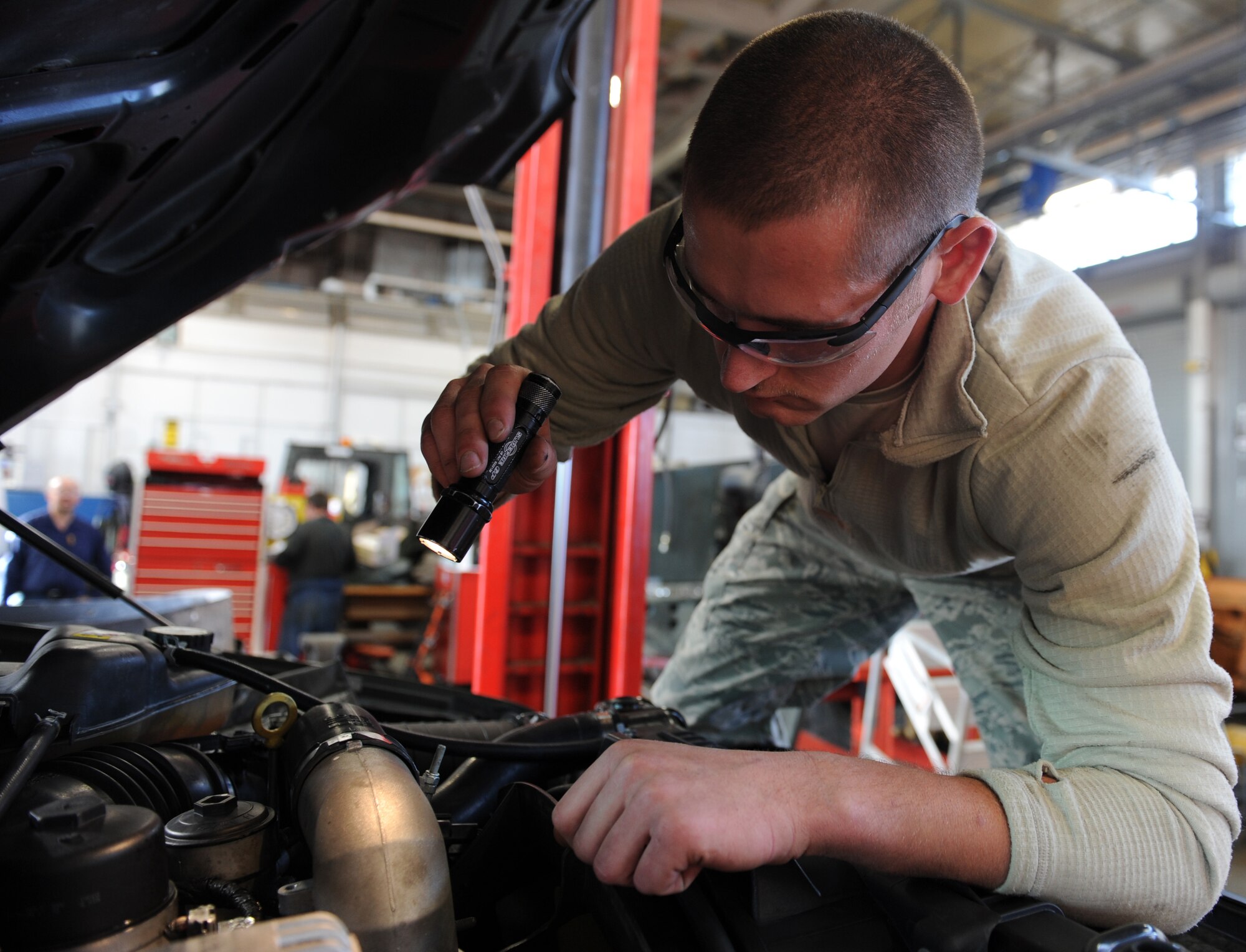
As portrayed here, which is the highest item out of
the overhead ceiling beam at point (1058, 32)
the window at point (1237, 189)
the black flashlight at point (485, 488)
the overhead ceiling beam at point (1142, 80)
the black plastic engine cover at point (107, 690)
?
the overhead ceiling beam at point (1058, 32)

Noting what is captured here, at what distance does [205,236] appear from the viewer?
1.29 m

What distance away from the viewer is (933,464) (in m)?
1.08

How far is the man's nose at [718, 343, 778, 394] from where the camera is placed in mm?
881

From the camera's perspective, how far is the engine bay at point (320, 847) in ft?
1.78

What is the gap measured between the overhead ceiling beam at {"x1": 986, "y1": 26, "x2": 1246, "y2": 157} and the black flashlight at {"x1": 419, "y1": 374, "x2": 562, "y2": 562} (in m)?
5.79

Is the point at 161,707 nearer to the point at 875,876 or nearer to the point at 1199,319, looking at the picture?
the point at 875,876

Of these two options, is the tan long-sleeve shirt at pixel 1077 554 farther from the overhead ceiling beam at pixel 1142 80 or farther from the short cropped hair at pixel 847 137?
the overhead ceiling beam at pixel 1142 80

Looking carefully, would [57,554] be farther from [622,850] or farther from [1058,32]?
[1058,32]

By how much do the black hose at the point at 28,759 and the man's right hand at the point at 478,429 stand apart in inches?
17.6

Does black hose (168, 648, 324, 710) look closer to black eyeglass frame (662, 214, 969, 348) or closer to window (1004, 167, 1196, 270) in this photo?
black eyeglass frame (662, 214, 969, 348)

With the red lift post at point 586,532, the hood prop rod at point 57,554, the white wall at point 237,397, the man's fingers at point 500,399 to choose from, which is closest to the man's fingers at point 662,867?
the man's fingers at point 500,399

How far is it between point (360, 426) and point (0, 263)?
38.4 feet

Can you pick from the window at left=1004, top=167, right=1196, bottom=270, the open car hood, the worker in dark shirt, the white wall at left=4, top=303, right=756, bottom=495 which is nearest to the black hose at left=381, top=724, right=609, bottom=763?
the open car hood

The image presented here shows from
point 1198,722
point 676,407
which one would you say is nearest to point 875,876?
point 1198,722
